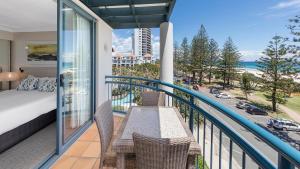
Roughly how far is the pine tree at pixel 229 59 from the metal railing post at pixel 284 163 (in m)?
27.2

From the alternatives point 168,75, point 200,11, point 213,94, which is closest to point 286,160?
point 168,75

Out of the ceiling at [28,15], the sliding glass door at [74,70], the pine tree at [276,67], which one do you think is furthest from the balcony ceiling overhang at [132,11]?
the pine tree at [276,67]

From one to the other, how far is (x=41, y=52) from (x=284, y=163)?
5.66 meters

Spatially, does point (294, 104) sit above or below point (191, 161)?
below

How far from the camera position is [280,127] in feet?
58.9

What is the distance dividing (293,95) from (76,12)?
78.6 feet

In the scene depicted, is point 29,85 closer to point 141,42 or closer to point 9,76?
point 9,76

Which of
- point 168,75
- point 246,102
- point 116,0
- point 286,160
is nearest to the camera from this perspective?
point 286,160

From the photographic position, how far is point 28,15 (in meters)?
4.02

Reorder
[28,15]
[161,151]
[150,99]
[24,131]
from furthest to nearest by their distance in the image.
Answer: [28,15] < [24,131] < [150,99] < [161,151]

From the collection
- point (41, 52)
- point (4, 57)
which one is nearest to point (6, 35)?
point (4, 57)

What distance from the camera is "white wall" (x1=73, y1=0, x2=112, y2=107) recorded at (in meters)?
3.99

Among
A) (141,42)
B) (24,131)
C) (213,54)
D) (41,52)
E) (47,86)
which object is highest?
(141,42)

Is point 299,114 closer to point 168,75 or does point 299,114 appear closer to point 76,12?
point 168,75
